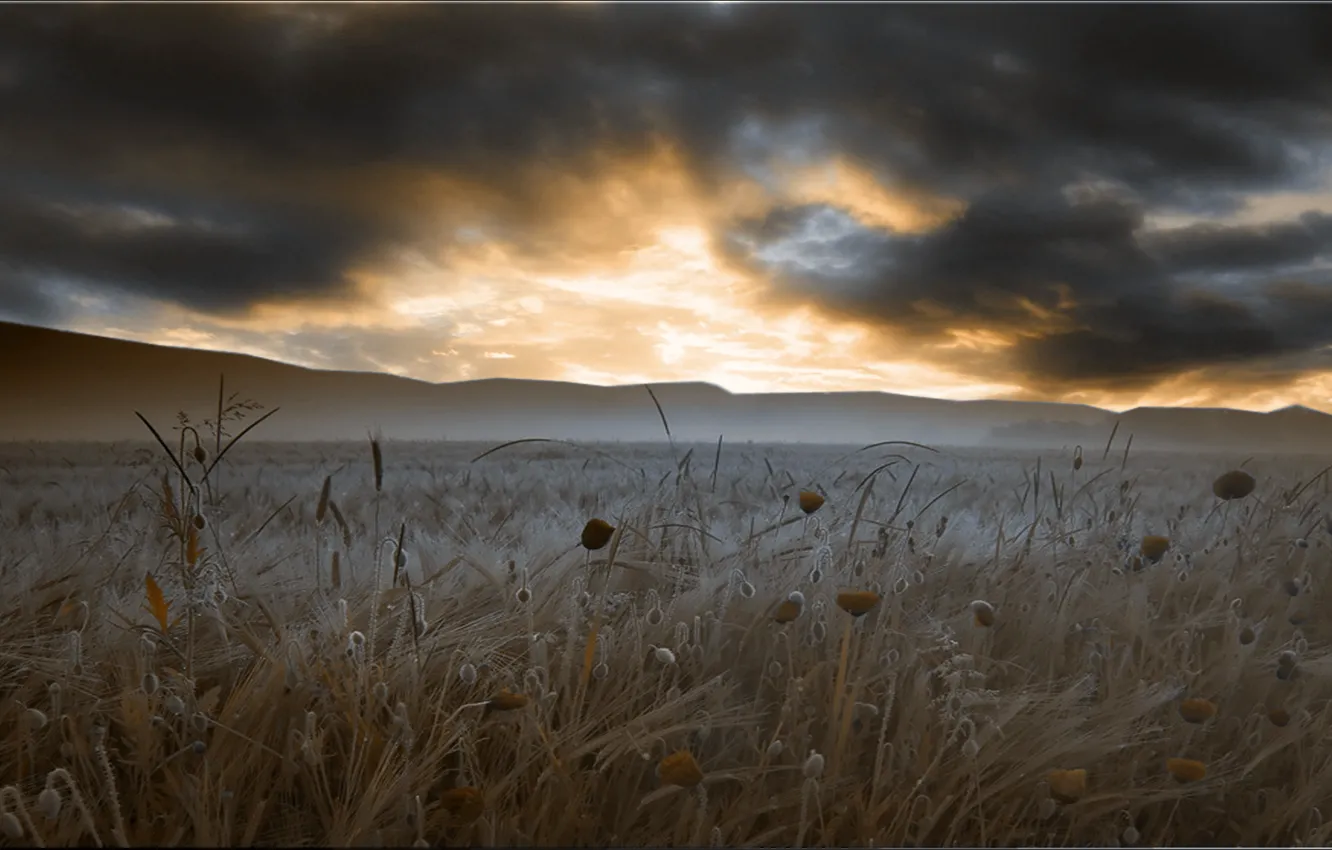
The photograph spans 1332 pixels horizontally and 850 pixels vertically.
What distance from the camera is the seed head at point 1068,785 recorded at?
3.83 feet

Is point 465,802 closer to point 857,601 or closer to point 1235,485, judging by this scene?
point 857,601

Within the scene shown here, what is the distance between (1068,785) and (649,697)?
2.53 feet

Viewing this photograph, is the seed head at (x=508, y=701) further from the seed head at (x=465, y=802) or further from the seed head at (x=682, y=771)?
the seed head at (x=682, y=771)

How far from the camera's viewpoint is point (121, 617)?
1621 millimetres

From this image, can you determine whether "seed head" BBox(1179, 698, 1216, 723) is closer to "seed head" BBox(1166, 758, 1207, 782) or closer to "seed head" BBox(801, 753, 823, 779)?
"seed head" BBox(1166, 758, 1207, 782)

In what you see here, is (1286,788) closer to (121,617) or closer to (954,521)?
(954,521)

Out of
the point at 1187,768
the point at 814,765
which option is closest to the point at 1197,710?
the point at 1187,768

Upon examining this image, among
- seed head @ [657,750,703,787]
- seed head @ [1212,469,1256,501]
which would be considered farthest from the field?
seed head @ [1212,469,1256,501]

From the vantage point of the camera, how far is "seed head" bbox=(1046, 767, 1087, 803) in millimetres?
1166

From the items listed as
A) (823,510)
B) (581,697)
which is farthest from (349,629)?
(823,510)

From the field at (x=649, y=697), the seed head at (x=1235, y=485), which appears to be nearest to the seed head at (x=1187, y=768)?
the field at (x=649, y=697)

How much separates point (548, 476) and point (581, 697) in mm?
4630

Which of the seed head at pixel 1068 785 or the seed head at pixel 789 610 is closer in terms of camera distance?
the seed head at pixel 1068 785

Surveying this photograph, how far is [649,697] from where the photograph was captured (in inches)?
62.7
